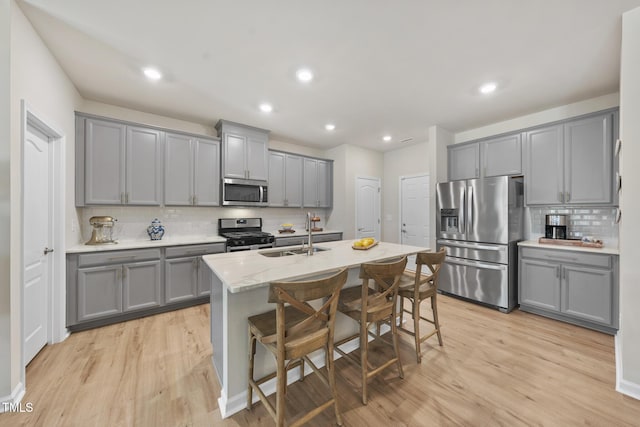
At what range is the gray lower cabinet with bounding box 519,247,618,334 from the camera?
260cm

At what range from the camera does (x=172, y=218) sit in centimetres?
372

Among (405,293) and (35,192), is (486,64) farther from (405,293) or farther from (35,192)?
(35,192)

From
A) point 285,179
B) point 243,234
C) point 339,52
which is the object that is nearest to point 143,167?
point 243,234

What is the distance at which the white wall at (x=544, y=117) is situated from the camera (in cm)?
296

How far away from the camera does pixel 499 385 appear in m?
1.86

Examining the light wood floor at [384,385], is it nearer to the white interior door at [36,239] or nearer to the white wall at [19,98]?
the white interior door at [36,239]

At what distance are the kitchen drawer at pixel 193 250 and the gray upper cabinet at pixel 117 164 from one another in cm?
70

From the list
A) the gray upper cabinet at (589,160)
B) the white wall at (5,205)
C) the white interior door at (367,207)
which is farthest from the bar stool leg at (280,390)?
the white interior door at (367,207)

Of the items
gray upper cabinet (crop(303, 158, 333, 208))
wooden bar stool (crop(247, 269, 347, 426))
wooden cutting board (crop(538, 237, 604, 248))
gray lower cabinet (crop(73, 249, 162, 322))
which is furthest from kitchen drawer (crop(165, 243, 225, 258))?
wooden cutting board (crop(538, 237, 604, 248))

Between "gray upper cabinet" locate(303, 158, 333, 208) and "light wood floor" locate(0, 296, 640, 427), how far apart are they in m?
3.00

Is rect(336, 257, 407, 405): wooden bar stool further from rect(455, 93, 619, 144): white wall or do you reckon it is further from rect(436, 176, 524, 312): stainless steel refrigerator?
rect(455, 93, 619, 144): white wall

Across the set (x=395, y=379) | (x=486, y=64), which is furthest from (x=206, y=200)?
(x=486, y=64)

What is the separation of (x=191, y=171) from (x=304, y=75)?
215 centimetres

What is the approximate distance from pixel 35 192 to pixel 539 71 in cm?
485
